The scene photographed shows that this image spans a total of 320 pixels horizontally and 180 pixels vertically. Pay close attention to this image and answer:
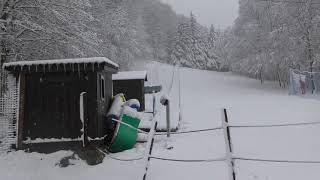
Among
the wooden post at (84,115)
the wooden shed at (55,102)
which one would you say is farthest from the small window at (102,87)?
the wooden post at (84,115)

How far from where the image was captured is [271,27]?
35.6 metres

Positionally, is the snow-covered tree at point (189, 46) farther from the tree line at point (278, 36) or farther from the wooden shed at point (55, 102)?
the wooden shed at point (55, 102)

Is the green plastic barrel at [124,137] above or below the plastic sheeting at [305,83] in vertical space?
below

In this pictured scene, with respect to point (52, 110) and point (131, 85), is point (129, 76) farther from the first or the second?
point (52, 110)

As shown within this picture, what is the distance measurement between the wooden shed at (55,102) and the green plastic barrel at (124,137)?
1.36ft

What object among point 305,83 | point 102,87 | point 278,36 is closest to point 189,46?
point 278,36

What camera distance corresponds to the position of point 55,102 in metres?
9.81

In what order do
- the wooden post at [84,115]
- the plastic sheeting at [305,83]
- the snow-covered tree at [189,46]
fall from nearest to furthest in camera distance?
the wooden post at [84,115], the plastic sheeting at [305,83], the snow-covered tree at [189,46]

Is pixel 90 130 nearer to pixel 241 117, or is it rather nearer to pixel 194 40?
pixel 241 117

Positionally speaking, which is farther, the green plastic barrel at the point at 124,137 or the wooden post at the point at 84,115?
the green plastic barrel at the point at 124,137

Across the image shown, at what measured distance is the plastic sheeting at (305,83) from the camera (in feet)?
68.9

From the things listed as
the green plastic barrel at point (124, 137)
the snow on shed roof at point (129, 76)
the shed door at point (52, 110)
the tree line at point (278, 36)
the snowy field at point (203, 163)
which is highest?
the tree line at point (278, 36)

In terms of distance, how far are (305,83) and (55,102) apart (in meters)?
16.8

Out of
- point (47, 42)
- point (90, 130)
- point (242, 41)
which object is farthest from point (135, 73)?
point (242, 41)
